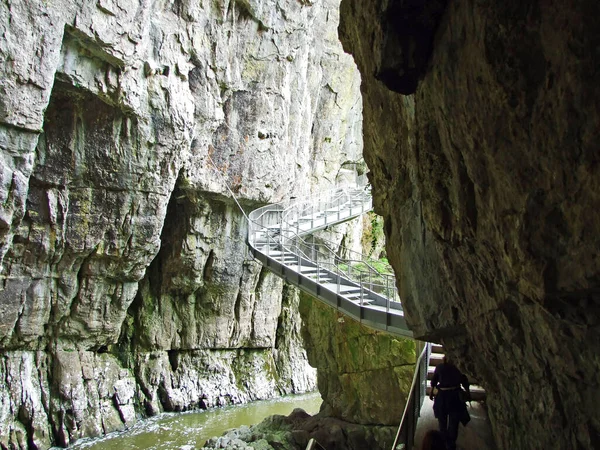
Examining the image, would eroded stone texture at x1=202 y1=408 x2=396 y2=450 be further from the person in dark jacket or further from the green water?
the person in dark jacket

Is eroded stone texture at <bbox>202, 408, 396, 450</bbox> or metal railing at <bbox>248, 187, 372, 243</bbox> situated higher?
metal railing at <bbox>248, 187, 372, 243</bbox>

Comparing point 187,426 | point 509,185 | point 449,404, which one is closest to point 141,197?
point 187,426

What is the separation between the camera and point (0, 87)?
10.7m

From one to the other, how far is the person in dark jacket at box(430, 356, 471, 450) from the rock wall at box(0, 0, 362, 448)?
967cm

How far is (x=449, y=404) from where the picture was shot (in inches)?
234

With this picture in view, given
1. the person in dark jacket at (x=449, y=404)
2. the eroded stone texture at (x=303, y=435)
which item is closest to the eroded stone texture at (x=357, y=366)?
the eroded stone texture at (x=303, y=435)

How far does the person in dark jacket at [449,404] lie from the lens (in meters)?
5.86

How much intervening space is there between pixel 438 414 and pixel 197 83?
12.4 metres

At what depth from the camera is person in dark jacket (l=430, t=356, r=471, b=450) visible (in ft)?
19.2

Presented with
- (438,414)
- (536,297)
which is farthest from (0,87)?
(536,297)

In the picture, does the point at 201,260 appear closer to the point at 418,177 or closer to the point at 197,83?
the point at 197,83

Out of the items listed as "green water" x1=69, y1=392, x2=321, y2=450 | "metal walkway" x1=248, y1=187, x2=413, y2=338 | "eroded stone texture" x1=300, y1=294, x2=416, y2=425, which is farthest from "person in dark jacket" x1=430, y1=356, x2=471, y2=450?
"green water" x1=69, y1=392, x2=321, y2=450

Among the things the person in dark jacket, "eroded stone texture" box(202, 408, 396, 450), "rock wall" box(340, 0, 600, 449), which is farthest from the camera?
"eroded stone texture" box(202, 408, 396, 450)

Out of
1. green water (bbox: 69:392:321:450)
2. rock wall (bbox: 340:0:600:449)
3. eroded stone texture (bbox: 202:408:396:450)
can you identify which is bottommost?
green water (bbox: 69:392:321:450)
